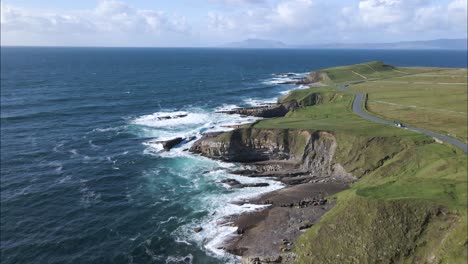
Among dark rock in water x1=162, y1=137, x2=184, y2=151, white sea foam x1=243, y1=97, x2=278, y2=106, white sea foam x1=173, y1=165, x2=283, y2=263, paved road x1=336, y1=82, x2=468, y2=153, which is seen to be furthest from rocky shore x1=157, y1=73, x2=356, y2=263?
white sea foam x1=243, y1=97, x2=278, y2=106

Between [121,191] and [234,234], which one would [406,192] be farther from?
[121,191]

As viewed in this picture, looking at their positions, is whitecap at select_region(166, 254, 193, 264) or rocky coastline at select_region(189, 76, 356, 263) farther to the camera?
rocky coastline at select_region(189, 76, 356, 263)

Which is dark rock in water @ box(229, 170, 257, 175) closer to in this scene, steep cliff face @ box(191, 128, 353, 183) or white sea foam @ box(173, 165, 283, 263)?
white sea foam @ box(173, 165, 283, 263)

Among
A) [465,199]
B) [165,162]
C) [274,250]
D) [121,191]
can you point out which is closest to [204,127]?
[165,162]

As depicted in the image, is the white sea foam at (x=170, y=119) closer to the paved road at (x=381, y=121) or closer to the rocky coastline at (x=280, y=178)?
the rocky coastline at (x=280, y=178)

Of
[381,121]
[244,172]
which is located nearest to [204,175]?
[244,172]
